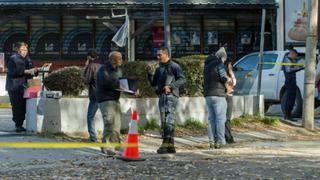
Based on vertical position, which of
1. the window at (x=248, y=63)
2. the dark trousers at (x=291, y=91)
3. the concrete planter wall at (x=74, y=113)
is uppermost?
the window at (x=248, y=63)

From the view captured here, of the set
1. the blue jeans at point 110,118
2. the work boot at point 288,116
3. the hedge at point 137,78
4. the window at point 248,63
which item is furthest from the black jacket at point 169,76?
the window at point 248,63

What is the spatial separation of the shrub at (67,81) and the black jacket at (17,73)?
0.51 metres

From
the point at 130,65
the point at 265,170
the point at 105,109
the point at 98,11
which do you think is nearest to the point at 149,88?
the point at 130,65

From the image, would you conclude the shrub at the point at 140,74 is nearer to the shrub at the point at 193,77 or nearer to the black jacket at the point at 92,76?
the shrub at the point at 193,77

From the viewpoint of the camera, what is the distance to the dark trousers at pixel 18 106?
502 inches

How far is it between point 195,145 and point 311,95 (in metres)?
3.17

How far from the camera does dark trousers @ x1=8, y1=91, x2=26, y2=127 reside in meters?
12.8

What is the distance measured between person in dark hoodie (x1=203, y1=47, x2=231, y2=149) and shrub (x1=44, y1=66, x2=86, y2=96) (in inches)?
109

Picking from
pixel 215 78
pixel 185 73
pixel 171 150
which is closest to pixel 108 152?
pixel 171 150

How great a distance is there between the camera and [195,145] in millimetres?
12148

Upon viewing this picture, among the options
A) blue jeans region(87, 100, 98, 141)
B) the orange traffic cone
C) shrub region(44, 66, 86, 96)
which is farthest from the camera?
shrub region(44, 66, 86, 96)

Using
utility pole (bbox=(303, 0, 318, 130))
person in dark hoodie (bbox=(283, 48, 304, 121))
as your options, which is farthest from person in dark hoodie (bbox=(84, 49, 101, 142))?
person in dark hoodie (bbox=(283, 48, 304, 121))

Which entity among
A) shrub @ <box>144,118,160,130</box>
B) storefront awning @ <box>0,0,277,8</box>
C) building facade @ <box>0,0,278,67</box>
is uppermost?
storefront awning @ <box>0,0,277,8</box>

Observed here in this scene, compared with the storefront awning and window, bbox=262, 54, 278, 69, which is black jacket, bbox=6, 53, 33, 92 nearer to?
window, bbox=262, 54, 278, 69
